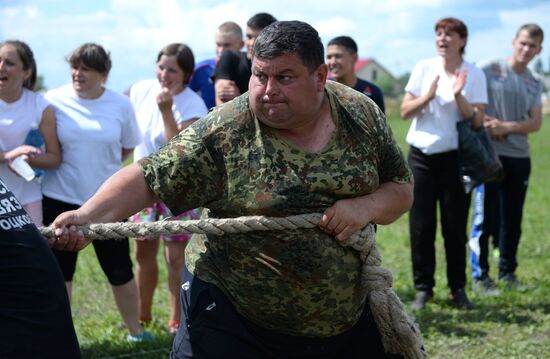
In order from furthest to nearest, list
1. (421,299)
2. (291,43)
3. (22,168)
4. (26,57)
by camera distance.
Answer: (421,299) → (26,57) → (22,168) → (291,43)

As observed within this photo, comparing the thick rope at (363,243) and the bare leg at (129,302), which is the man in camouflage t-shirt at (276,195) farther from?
the bare leg at (129,302)

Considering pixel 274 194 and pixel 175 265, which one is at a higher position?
pixel 274 194

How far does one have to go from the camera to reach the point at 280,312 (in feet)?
10.8

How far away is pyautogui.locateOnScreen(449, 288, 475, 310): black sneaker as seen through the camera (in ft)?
22.3

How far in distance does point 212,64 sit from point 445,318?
9.03 feet

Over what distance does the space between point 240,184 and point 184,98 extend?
2.99m

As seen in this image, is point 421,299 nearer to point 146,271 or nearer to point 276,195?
point 146,271

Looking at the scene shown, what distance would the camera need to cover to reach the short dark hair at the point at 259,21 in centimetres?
628

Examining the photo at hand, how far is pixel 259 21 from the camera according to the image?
6.29 metres

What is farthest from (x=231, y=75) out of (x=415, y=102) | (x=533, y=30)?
(x=533, y=30)

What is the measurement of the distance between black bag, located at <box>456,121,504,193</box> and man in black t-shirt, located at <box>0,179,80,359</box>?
435 cm

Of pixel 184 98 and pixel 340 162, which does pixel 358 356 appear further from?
pixel 184 98

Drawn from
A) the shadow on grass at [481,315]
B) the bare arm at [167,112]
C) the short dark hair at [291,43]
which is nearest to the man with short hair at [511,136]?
the shadow on grass at [481,315]

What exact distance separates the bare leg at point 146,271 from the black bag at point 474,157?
2.53m
